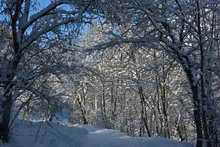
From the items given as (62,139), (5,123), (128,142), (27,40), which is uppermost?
(27,40)

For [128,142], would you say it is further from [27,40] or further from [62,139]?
[27,40]

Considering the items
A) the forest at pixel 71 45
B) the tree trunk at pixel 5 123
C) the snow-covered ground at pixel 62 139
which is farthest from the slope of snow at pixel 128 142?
the tree trunk at pixel 5 123

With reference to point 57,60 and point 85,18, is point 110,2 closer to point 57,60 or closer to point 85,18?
point 85,18

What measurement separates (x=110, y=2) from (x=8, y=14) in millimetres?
2831

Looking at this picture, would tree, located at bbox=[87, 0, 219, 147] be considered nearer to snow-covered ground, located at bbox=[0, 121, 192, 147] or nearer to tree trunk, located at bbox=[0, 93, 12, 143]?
snow-covered ground, located at bbox=[0, 121, 192, 147]

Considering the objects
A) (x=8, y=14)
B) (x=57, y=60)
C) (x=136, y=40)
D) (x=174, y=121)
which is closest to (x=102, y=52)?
(x=136, y=40)

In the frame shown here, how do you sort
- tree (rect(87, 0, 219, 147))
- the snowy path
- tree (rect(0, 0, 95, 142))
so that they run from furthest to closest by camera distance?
the snowy path < tree (rect(87, 0, 219, 147)) < tree (rect(0, 0, 95, 142))

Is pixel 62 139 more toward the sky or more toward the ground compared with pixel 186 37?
more toward the ground

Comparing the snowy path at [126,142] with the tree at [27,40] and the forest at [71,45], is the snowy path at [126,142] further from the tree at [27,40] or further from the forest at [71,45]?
the tree at [27,40]

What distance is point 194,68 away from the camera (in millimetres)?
9797

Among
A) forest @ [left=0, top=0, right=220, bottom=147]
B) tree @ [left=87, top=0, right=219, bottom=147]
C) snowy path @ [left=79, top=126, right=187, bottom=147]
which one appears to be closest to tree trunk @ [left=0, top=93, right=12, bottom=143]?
forest @ [left=0, top=0, right=220, bottom=147]

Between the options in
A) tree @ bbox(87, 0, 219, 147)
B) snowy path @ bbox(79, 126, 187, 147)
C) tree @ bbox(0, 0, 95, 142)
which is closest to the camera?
tree @ bbox(0, 0, 95, 142)

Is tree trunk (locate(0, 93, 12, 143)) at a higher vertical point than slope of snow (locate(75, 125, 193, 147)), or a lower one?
higher

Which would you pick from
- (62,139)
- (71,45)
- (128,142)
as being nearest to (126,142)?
(128,142)
